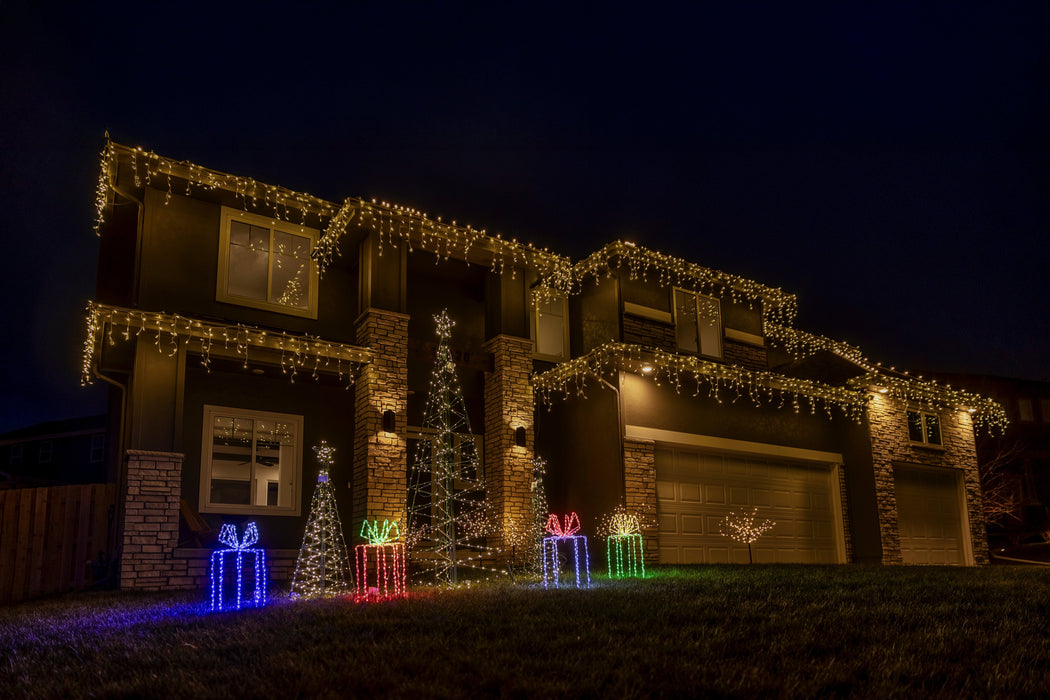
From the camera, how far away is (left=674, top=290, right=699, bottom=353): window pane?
55.9ft

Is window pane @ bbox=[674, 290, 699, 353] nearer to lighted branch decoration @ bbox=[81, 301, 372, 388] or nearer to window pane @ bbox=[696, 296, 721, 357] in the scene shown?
window pane @ bbox=[696, 296, 721, 357]

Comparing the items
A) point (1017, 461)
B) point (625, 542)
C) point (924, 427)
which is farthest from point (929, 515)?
point (1017, 461)

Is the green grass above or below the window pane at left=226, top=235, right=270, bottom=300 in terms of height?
below

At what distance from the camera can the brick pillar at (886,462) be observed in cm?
1656

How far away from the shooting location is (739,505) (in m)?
15.4

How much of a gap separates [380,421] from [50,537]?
14.8 feet

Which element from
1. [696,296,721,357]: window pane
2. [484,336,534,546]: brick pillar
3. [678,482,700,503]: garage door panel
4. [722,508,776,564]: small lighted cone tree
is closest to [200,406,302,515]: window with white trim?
[484,336,534,546]: brick pillar

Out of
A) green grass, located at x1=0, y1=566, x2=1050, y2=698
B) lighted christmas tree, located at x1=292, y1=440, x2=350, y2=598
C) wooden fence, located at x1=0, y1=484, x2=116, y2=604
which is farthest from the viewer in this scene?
wooden fence, located at x1=0, y1=484, x2=116, y2=604

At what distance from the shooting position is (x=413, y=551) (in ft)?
40.0

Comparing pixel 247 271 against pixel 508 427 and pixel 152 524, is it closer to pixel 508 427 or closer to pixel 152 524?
pixel 152 524

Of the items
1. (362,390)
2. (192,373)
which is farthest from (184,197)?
(362,390)

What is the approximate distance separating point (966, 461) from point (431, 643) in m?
17.2

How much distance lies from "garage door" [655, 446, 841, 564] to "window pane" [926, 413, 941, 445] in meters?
3.34

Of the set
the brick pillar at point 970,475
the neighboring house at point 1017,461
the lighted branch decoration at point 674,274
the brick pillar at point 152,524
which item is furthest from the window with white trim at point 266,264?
the neighboring house at point 1017,461
